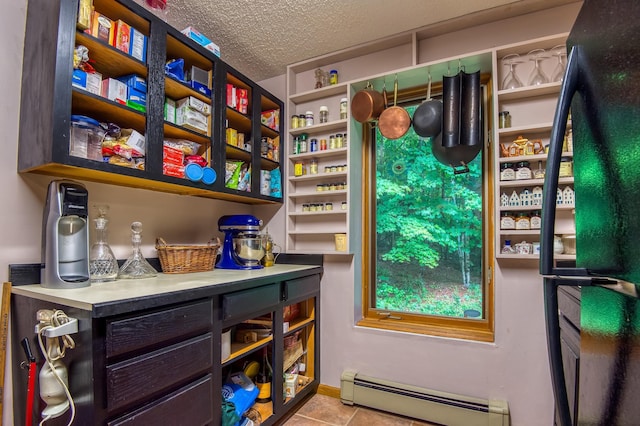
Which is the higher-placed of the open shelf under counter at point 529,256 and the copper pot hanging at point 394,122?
the copper pot hanging at point 394,122

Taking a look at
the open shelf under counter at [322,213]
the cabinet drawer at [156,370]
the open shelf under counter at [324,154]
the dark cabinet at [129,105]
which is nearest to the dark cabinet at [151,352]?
the cabinet drawer at [156,370]

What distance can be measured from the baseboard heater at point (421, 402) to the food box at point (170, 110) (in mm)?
1871

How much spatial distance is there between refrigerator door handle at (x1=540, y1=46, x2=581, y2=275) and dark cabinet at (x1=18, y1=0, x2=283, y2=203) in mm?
1480

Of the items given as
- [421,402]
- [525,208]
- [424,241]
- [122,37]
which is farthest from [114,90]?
[421,402]

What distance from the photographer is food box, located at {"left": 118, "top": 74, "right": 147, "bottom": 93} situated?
56.6 inches

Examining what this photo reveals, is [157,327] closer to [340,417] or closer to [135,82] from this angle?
[135,82]

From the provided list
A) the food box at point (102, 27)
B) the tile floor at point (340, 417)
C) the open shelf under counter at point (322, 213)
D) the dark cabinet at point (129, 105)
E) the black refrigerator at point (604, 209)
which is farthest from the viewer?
the open shelf under counter at point (322, 213)

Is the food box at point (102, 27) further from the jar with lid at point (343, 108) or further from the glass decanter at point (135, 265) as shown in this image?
the jar with lid at point (343, 108)

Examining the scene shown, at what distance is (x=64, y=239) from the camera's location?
1244 millimetres

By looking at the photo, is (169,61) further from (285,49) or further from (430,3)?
(430,3)

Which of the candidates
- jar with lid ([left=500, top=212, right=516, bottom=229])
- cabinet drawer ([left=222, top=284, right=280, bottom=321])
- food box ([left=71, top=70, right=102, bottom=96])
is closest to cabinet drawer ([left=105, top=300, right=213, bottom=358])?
cabinet drawer ([left=222, top=284, right=280, bottom=321])

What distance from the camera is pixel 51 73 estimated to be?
118 cm

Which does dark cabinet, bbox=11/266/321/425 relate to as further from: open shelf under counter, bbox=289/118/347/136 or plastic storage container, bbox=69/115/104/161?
open shelf under counter, bbox=289/118/347/136

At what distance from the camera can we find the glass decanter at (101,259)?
1403 millimetres
